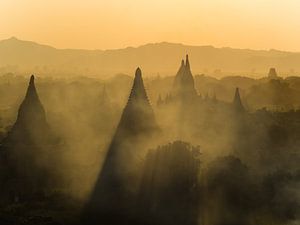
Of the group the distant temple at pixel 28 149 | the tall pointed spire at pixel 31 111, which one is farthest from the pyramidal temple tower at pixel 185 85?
the tall pointed spire at pixel 31 111

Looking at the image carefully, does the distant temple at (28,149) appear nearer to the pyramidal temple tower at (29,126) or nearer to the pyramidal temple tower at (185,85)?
the pyramidal temple tower at (29,126)

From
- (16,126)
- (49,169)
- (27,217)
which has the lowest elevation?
(27,217)

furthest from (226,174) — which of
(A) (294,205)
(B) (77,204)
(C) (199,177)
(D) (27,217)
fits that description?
(D) (27,217)

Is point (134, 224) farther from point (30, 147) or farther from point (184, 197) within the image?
point (30, 147)

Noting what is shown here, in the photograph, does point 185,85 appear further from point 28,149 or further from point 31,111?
point 28,149

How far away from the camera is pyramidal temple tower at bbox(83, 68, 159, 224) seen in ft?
179

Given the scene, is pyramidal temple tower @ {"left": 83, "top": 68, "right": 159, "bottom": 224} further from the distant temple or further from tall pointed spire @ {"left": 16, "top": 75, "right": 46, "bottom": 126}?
tall pointed spire @ {"left": 16, "top": 75, "right": 46, "bottom": 126}

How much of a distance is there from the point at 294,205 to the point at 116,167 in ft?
56.5

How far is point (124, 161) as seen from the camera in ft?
191

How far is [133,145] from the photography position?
60844 mm

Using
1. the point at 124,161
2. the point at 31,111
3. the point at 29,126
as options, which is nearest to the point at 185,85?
the point at 31,111

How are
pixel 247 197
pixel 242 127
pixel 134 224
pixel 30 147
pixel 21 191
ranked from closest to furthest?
pixel 134 224, pixel 247 197, pixel 21 191, pixel 30 147, pixel 242 127

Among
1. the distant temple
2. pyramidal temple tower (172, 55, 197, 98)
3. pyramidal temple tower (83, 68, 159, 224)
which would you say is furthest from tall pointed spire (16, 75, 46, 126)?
pyramidal temple tower (172, 55, 197, 98)

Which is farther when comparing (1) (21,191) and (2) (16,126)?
(2) (16,126)
